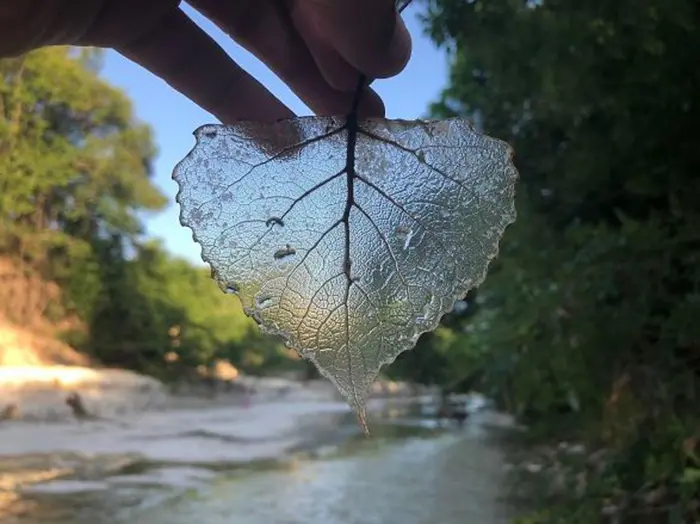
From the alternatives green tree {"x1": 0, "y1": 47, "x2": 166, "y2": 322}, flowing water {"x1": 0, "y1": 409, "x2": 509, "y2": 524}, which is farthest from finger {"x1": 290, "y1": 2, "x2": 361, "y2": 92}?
flowing water {"x1": 0, "y1": 409, "x2": 509, "y2": 524}

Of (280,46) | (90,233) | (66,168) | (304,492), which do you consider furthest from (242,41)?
(90,233)

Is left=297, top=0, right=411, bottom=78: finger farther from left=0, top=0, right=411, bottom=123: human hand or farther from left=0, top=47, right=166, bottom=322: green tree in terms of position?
left=0, top=47, right=166, bottom=322: green tree

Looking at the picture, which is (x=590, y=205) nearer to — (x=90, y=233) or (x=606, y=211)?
(x=606, y=211)

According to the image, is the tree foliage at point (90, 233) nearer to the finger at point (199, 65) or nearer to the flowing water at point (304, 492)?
the finger at point (199, 65)

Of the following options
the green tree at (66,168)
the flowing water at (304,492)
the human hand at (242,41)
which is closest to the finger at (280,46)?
the human hand at (242,41)

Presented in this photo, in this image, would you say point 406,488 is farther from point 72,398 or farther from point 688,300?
point 72,398
